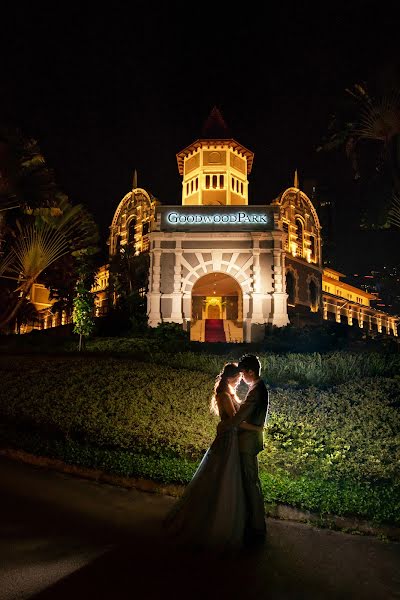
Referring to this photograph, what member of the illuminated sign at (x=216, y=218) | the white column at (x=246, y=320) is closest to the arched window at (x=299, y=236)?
the illuminated sign at (x=216, y=218)

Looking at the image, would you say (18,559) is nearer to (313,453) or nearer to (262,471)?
(262,471)

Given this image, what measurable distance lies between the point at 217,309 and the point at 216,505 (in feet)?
123

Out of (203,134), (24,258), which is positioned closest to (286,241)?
(203,134)

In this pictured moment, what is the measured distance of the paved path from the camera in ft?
15.1

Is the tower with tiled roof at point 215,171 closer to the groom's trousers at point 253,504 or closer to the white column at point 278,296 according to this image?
the white column at point 278,296

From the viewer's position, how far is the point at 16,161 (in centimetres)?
2075

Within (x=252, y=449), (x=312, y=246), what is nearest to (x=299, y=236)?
(x=312, y=246)

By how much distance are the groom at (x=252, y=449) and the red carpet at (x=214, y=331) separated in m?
27.4

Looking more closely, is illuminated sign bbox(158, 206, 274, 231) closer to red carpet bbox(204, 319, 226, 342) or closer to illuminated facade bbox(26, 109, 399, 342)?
illuminated facade bbox(26, 109, 399, 342)

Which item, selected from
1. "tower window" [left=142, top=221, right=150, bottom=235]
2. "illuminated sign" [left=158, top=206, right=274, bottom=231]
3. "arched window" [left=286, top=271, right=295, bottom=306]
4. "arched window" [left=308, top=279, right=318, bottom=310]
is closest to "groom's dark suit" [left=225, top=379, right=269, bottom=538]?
"illuminated sign" [left=158, top=206, right=274, bottom=231]

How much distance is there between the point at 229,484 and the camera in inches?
221

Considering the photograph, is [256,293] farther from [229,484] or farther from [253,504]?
[229,484]

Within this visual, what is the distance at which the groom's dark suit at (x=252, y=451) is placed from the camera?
5.86 m

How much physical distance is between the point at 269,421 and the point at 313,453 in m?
1.24
